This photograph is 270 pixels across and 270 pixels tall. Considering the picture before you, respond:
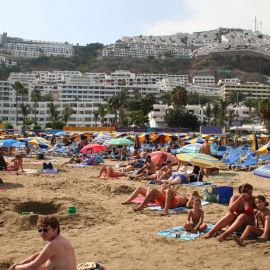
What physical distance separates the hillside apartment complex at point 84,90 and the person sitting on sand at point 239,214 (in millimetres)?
88921

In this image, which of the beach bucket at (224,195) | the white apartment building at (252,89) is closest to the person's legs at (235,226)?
the beach bucket at (224,195)

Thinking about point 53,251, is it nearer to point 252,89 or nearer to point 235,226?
point 235,226

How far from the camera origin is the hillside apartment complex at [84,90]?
10606 cm

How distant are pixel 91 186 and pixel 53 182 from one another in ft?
4.11

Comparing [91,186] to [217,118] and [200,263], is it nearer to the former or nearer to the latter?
[200,263]

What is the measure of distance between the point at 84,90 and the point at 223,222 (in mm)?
128181

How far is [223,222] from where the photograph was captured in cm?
612

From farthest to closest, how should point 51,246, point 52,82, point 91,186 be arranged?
point 52,82 → point 91,186 → point 51,246

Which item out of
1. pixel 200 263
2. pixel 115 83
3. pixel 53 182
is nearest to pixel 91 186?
pixel 53 182

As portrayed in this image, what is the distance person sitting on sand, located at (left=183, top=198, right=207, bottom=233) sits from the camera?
21.2 ft

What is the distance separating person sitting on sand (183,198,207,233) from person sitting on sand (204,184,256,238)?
0.96 feet

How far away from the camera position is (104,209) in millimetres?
8375

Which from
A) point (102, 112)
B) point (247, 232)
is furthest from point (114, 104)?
point (247, 232)

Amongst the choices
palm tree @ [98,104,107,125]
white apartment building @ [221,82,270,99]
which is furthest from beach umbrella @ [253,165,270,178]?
white apartment building @ [221,82,270,99]
